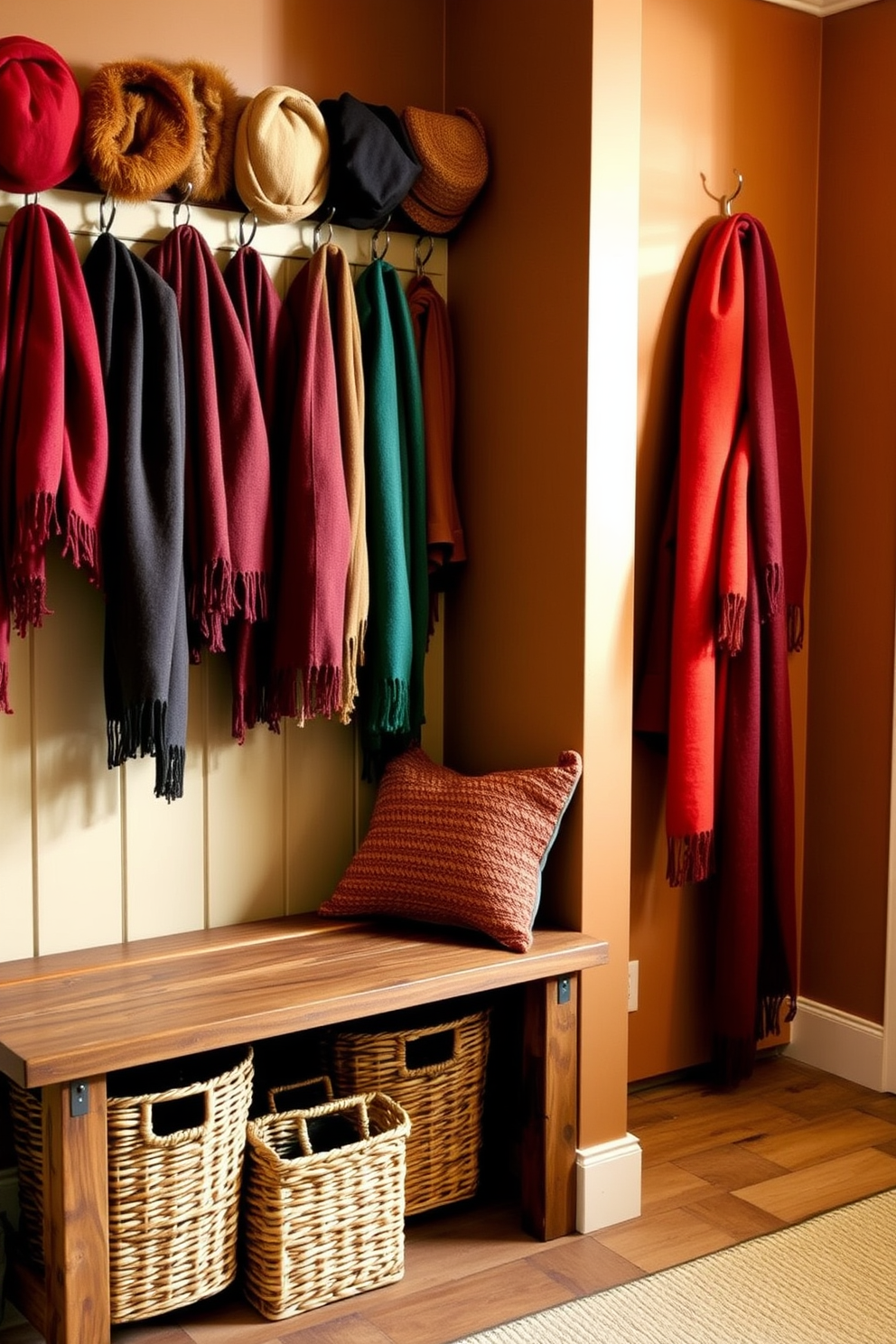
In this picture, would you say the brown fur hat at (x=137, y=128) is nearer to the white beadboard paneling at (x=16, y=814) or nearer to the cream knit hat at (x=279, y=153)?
the cream knit hat at (x=279, y=153)

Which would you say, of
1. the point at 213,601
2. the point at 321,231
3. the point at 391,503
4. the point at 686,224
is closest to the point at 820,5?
the point at 686,224

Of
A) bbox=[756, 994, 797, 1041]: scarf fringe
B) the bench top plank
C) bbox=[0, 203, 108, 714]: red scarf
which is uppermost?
bbox=[0, 203, 108, 714]: red scarf

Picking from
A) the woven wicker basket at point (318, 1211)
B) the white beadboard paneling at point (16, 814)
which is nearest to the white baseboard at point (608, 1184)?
the woven wicker basket at point (318, 1211)

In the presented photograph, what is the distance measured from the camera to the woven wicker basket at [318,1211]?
2.09m

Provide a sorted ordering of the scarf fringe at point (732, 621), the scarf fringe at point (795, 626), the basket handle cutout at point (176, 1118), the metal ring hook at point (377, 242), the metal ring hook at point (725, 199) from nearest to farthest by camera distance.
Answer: the basket handle cutout at point (176, 1118) < the metal ring hook at point (377, 242) < the scarf fringe at point (732, 621) < the metal ring hook at point (725, 199) < the scarf fringe at point (795, 626)

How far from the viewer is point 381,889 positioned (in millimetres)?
2406

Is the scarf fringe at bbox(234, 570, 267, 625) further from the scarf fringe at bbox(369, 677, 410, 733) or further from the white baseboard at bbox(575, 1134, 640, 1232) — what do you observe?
the white baseboard at bbox(575, 1134, 640, 1232)

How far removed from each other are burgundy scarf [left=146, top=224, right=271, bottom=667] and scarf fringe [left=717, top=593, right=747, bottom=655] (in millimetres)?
971

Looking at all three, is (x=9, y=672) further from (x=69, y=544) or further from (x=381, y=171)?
(x=381, y=171)

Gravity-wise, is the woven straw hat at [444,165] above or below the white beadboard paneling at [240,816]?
above

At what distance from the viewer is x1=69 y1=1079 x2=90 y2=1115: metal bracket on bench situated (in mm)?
1843

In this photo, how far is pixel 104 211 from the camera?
7.39ft

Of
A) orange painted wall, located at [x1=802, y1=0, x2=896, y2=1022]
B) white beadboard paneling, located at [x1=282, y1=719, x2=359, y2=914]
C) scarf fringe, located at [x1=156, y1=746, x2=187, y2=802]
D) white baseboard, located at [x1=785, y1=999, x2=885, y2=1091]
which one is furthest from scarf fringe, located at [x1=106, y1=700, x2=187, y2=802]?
white baseboard, located at [x1=785, y1=999, x2=885, y2=1091]

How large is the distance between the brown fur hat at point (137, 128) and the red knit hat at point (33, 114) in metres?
0.05
